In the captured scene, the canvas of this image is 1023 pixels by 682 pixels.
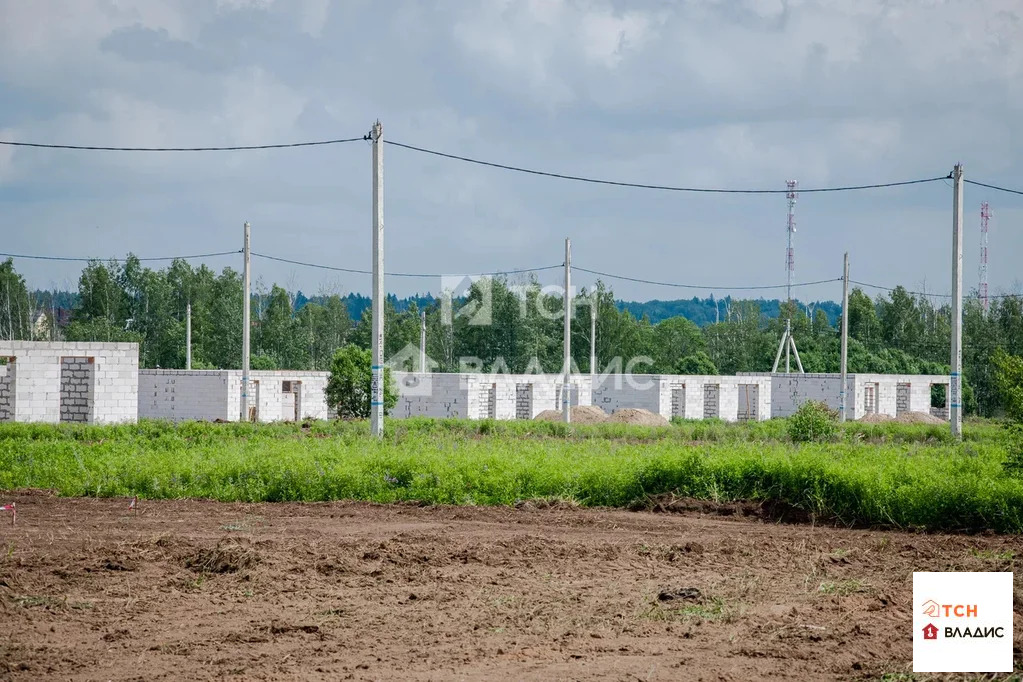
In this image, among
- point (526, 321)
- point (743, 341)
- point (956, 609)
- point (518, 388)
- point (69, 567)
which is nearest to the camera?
point (956, 609)

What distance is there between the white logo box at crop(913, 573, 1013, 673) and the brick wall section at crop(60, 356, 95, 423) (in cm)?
2361

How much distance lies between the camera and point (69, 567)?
9.30 metres

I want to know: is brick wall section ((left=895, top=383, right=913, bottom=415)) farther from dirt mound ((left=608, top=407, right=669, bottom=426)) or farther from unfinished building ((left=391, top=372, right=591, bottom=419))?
dirt mound ((left=608, top=407, right=669, bottom=426))

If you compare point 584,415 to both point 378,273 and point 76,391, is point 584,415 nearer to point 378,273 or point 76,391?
point 76,391

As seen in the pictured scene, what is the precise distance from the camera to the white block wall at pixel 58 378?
84.1 feet

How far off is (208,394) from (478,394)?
9.96 m

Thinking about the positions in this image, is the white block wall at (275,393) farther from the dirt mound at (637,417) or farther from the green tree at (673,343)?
the green tree at (673,343)

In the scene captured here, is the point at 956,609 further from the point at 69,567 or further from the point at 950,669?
the point at 69,567

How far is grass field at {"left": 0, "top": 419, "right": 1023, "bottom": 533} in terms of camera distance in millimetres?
12016

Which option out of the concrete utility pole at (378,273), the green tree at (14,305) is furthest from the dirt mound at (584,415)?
the green tree at (14,305)

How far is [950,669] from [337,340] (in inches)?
2484

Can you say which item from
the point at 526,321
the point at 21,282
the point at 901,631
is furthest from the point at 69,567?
the point at 21,282

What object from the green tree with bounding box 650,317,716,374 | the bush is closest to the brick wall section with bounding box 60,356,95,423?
the bush

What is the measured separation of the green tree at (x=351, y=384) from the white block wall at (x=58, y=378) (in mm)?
7721
